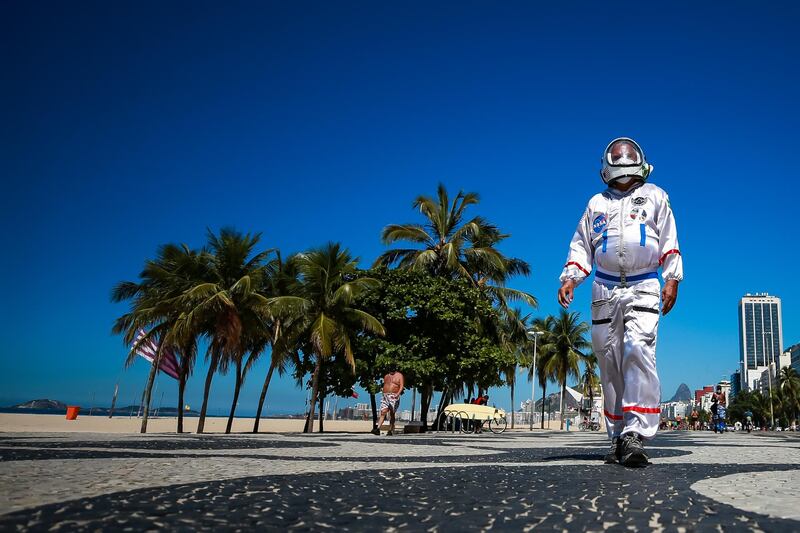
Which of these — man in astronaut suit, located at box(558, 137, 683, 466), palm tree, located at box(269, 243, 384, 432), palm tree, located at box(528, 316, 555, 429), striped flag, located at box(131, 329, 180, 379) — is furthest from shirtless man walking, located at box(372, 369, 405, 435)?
palm tree, located at box(528, 316, 555, 429)

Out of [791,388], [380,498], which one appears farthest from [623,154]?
[791,388]

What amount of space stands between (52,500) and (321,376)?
69.3ft

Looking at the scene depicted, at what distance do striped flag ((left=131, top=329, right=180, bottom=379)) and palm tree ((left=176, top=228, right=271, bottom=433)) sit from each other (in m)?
1.77

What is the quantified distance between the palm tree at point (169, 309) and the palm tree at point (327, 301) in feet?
8.99

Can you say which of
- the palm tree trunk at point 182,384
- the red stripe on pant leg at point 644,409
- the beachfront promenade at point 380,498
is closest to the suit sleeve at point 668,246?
the red stripe on pant leg at point 644,409

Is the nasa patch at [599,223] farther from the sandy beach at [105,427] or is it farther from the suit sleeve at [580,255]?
the sandy beach at [105,427]

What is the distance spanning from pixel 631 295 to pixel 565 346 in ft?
162

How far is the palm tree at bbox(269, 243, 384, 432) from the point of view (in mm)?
19969

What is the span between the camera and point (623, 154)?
5887mm

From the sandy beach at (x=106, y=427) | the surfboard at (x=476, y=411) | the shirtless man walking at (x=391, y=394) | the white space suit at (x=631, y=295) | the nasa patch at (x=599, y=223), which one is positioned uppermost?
the nasa patch at (x=599, y=223)

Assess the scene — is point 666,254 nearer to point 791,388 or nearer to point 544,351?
point 544,351

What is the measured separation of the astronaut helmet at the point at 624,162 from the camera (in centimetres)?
582

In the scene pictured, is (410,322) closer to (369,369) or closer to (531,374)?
(369,369)

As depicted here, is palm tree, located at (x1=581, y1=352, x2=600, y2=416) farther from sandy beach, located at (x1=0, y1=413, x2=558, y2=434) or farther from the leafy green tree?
the leafy green tree
